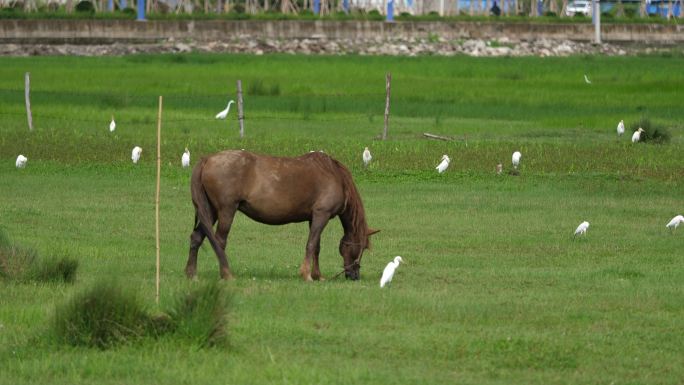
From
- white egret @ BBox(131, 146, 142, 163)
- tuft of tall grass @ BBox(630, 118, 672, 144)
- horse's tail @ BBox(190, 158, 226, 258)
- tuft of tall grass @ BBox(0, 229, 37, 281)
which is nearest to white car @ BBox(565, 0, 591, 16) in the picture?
tuft of tall grass @ BBox(630, 118, 672, 144)

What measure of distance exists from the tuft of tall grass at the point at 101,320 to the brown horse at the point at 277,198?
3420 millimetres

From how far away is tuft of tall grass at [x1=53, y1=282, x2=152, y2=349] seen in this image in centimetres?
1117

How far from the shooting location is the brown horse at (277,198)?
14859 millimetres

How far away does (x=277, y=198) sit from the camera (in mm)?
15086

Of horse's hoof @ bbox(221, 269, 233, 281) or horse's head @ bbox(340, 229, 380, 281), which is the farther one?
horse's head @ bbox(340, 229, 380, 281)

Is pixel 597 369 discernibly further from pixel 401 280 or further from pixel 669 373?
pixel 401 280

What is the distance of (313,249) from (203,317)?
3.99m

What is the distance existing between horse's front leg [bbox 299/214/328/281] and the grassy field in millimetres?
195

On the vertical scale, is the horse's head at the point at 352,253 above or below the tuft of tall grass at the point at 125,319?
below

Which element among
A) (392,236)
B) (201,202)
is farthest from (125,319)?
(392,236)

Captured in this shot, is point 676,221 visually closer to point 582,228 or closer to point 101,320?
point 582,228

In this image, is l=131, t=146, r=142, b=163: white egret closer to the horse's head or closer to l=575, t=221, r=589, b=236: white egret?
l=575, t=221, r=589, b=236: white egret

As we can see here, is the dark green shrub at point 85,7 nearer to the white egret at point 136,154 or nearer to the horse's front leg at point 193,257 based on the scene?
the white egret at point 136,154

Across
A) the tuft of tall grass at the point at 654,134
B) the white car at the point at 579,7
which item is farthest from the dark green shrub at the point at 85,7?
the tuft of tall grass at the point at 654,134
